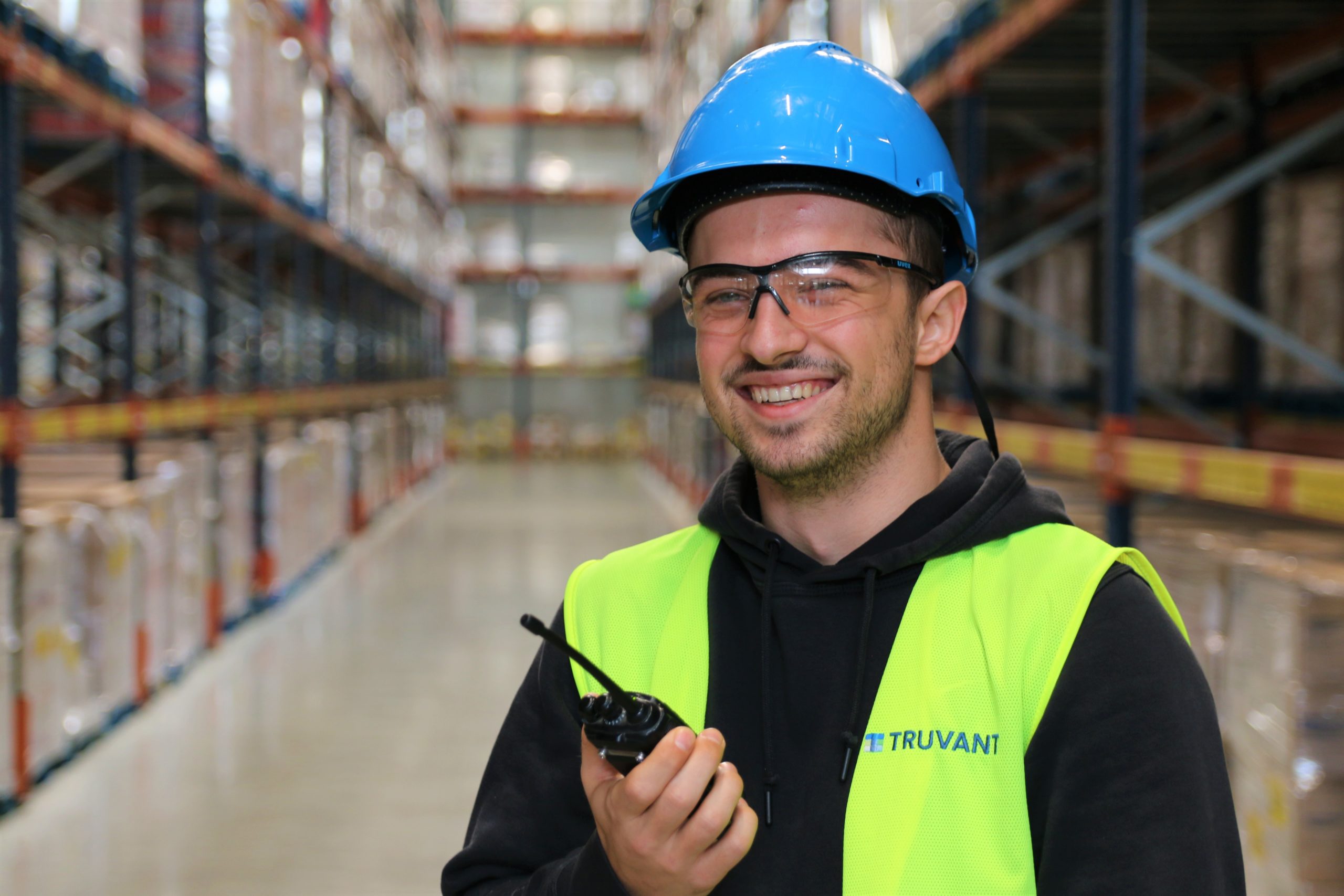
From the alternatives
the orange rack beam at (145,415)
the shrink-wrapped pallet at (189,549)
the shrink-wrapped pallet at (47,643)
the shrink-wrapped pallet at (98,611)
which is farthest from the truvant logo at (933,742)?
the shrink-wrapped pallet at (189,549)

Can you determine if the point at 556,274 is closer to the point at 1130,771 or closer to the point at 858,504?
the point at 858,504

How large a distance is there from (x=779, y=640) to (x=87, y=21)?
15.2ft

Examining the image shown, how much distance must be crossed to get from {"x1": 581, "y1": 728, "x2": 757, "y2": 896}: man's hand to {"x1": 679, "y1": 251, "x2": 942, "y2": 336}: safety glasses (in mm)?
527

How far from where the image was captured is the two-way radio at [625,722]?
105cm

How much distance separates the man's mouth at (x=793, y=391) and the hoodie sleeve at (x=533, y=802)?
385 millimetres

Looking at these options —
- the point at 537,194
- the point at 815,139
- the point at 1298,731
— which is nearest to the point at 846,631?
the point at 815,139

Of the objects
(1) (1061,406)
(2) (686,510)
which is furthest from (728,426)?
(2) (686,510)

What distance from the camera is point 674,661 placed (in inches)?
53.2

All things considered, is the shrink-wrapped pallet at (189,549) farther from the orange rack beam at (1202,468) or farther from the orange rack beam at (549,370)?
the orange rack beam at (549,370)

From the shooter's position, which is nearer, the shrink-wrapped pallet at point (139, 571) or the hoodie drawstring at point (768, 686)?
the hoodie drawstring at point (768, 686)

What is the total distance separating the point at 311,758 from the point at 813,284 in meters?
4.03

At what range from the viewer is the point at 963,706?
3.96 feet

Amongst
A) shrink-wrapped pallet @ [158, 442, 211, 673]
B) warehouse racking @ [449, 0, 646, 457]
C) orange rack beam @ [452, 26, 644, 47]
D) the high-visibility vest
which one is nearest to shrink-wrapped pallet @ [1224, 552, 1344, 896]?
the high-visibility vest

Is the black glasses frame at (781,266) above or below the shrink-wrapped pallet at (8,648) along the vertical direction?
above
